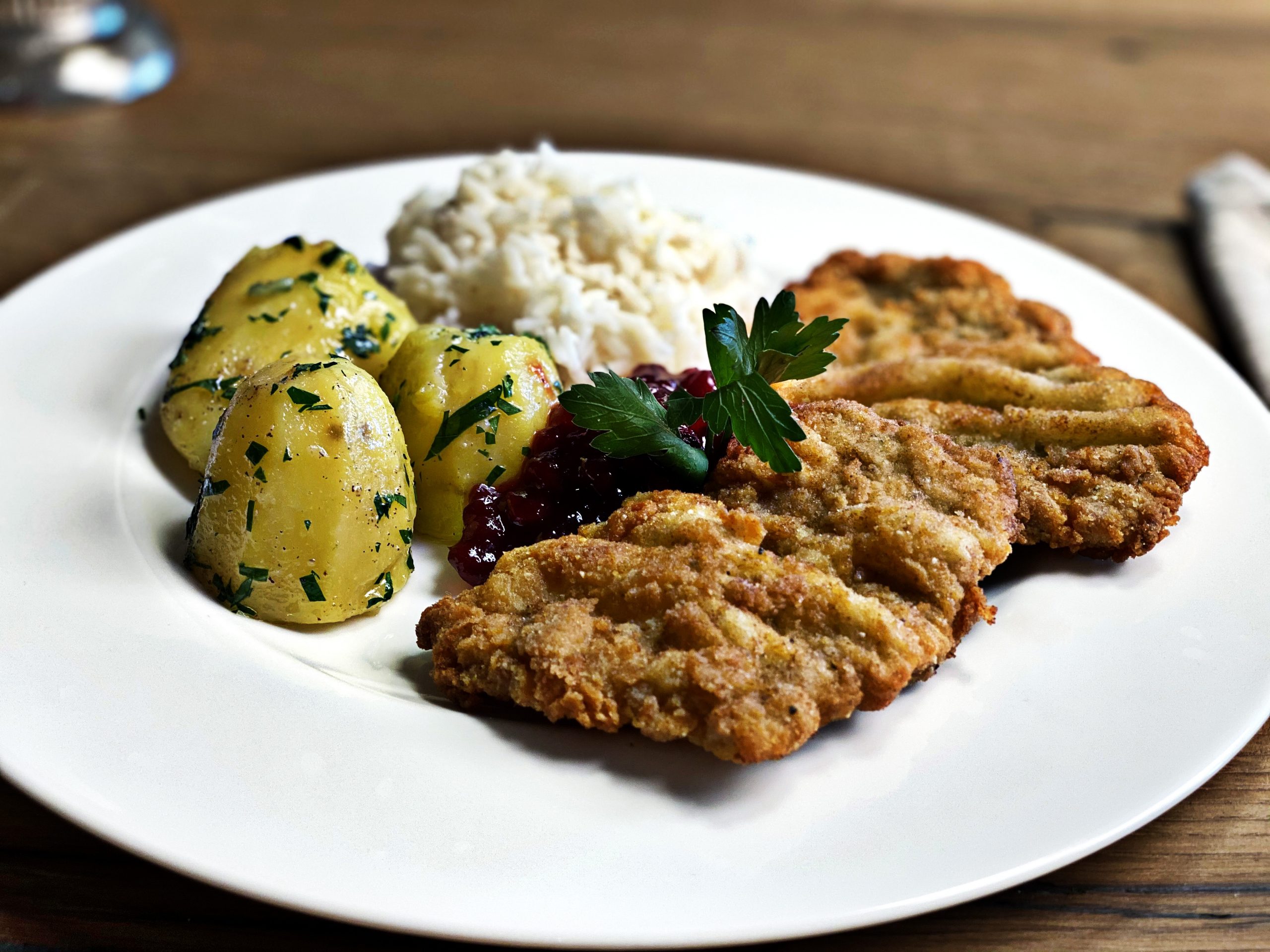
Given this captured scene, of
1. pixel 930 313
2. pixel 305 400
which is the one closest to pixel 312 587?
pixel 305 400

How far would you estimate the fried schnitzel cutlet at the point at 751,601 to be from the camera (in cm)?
242

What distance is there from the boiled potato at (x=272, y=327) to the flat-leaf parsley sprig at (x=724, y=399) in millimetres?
858

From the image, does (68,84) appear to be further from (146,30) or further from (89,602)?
(89,602)

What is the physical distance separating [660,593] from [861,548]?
484 millimetres

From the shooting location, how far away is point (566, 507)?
3150 mm

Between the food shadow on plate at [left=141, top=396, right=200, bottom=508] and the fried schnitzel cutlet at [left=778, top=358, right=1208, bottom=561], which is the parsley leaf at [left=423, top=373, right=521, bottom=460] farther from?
the fried schnitzel cutlet at [left=778, top=358, right=1208, bottom=561]

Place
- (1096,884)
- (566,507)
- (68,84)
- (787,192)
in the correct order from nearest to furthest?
(1096,884)
(566,507)
(787,192)
(68,84)

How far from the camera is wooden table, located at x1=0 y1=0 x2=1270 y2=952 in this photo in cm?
557

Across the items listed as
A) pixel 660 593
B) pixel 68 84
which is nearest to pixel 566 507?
pixel 660 593

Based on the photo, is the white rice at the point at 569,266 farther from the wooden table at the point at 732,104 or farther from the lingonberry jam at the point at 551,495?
the wooden table at the point at 732,104

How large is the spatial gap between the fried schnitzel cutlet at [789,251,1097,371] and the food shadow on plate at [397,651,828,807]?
159 cm

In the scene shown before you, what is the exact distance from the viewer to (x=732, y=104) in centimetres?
664

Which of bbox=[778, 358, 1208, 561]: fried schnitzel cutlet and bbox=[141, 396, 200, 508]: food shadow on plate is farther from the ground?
bbox=[778, 358, 1208, 561]: fried schnitzel cutlet

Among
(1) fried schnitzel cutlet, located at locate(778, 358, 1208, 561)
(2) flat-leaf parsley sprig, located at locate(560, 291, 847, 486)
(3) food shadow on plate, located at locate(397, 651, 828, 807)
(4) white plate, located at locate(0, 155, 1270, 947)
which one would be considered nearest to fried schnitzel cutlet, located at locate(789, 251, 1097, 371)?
(1) fried schnitzel cutlet, located at locate(778, 358, 1208, 561)
